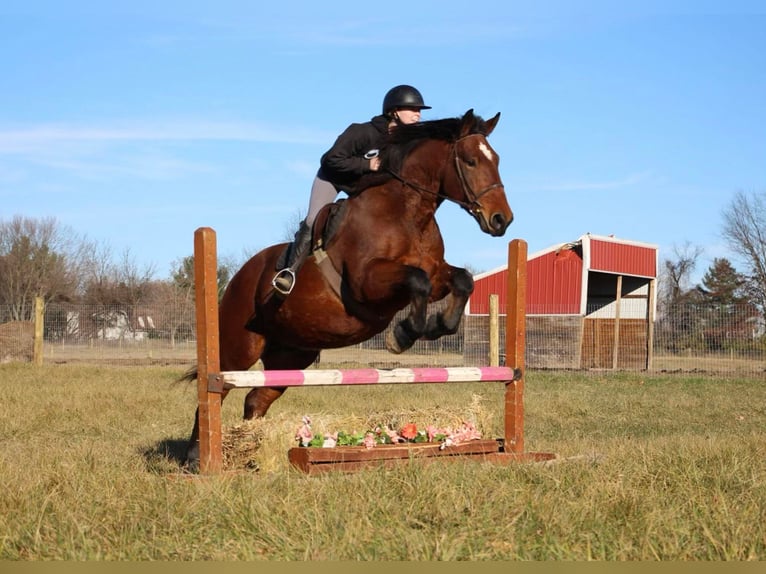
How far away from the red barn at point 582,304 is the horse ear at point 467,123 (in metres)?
16.6

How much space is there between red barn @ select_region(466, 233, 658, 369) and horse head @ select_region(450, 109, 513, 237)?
16562 millimetres

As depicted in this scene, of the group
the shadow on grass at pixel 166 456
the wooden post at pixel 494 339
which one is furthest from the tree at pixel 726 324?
the shadow on grass at pixel 166 456

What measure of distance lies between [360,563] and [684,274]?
190ft

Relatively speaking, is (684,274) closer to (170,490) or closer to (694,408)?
(694,408)

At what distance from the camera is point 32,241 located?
129ft

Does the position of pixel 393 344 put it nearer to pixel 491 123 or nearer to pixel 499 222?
pixel 499 222

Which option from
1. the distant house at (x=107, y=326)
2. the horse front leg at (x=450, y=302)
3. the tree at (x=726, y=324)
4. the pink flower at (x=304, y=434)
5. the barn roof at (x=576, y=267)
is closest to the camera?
the horse front leg at (x=450, y=302)

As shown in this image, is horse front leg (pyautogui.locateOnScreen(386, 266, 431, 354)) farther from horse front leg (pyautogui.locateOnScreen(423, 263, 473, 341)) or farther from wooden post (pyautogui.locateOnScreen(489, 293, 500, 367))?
wooden post (pyautogui.locateOnScreen(489, 293, 500, 367))

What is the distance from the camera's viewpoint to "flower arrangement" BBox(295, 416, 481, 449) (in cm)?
507

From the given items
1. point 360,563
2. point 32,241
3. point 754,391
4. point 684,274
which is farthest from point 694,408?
point 684,274

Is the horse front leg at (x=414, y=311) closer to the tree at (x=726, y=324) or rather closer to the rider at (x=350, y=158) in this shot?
the rider at (x=350, y=158)

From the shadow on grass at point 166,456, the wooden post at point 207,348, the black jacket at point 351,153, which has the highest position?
the black jacket at point 351,153

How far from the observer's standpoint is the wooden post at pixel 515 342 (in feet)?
18.2

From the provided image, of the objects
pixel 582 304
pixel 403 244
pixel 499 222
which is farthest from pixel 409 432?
pixel 582 304
